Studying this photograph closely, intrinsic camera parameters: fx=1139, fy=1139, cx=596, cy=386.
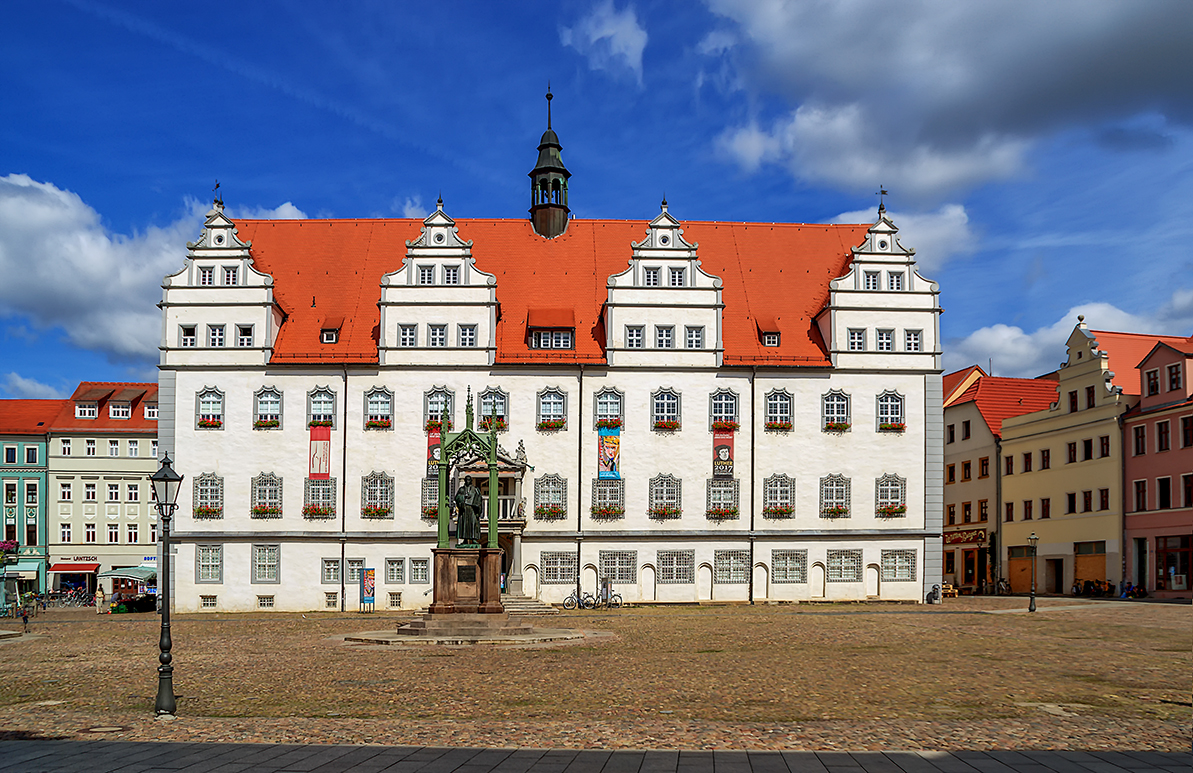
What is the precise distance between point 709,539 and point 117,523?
47374mm

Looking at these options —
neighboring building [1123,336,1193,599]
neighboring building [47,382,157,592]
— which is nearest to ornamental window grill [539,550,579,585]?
neighboring building [1123,336,1193,599]

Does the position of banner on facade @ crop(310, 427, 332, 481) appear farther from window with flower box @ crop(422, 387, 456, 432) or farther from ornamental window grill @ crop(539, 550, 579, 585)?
ornamental window grill @ crop(539, 550, 579, 585)

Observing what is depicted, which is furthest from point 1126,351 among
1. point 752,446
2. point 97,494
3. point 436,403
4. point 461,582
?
point 97,494

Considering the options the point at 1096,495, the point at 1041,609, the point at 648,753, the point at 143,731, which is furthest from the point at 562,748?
the point at 1096,495

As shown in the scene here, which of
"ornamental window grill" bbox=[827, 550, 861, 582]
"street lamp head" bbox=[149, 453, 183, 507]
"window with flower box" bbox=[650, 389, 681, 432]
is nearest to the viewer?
"street lamp head" bbox=[149, 453, 183, 507]

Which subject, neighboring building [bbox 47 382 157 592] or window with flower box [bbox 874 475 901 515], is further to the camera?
neighboring building [bbox 47 382 157 592]

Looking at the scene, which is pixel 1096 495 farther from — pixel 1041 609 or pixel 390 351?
pixel 390 351

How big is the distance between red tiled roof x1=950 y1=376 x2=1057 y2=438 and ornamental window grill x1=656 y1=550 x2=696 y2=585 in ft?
87.7

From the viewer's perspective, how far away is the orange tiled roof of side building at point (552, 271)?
51.8m

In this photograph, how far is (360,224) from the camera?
187ft

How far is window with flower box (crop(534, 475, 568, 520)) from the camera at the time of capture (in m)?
50.2

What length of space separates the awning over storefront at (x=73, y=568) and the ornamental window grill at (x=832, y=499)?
52461 mm

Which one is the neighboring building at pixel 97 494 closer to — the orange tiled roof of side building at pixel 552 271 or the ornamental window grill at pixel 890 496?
the orange tiled roof of side building at pixel 552 271

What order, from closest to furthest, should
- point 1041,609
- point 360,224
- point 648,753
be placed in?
point 648,753 < point 1041,609 < point 360,224
